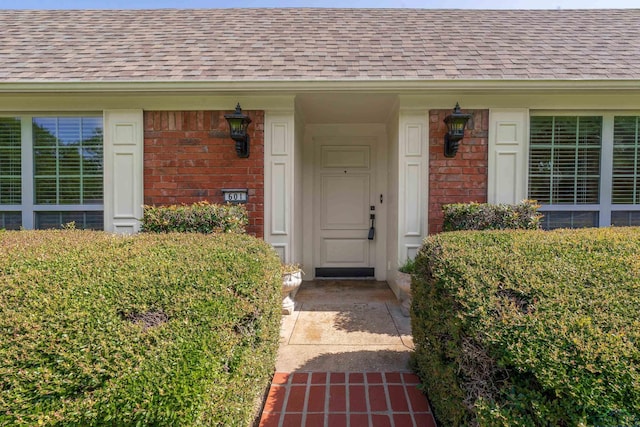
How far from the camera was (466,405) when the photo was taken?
4.87ft

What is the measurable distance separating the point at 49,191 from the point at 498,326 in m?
5.12

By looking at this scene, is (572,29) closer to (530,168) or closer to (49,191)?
(530,168)

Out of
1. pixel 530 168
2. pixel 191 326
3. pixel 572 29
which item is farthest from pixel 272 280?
pixel 572 29

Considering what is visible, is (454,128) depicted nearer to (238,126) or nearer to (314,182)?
(314,182)

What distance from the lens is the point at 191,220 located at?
364cm

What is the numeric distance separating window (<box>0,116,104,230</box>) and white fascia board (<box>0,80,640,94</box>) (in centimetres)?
50

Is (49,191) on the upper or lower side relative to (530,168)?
lower

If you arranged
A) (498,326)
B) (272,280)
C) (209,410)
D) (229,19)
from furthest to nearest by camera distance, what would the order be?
(229,19) → (272,280) → (498,326) → (209,410)

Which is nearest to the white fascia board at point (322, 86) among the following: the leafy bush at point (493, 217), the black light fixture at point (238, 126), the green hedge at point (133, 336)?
the black light fixture at point (238, 126)

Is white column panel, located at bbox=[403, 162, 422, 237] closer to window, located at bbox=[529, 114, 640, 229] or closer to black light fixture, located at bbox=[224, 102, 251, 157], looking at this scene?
window, located at bbox=[529, 114, 640, 229]

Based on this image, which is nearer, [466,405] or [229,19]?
[466,405]

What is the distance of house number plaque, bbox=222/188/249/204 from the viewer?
4.16 m

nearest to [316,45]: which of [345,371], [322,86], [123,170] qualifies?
[322,86]

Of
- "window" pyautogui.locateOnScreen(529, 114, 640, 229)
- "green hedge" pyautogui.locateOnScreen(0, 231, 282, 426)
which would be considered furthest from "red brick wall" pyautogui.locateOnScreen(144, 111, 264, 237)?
"window" pyautogui.locateOnScreen(529, 114, 640, 229)
